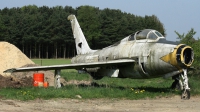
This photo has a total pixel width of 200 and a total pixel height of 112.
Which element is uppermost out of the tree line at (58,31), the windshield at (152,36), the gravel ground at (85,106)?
the tree line at (58,31)

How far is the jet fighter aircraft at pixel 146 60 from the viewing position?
1529cm

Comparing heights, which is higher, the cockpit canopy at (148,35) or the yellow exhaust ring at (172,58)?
the cockpit canopy at (148,35)

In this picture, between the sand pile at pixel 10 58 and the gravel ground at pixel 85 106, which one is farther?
the sand pile at pixel 10 58

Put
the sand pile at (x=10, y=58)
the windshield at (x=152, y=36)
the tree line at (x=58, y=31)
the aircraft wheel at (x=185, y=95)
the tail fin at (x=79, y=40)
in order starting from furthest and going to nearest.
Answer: the tree line at (x=58, y=31) → the sand pile at (x=10, y=58) → the tail fin at (x=79, y=40) → the windshield at (x=152, y=36) → the aircraft wheel at (x=185, y=95)

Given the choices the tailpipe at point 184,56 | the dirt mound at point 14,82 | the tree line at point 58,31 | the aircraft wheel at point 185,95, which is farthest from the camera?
the tree line at point 58,31

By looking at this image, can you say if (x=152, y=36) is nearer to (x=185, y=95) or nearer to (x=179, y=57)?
(x=179, y=57)

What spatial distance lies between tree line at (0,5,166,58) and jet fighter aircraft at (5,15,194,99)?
79679mm

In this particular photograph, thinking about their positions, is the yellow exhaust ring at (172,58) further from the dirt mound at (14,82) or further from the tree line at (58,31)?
the tree line at (58,31)

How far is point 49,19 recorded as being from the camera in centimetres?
11169

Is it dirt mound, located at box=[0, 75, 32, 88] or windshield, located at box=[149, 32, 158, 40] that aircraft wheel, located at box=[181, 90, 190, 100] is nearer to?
windshield, located at box=[149, 32, 158, 40]

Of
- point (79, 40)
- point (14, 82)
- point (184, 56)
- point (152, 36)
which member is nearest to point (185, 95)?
point (184, 56)

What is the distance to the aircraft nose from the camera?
14930mm

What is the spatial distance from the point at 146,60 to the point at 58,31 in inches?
3584

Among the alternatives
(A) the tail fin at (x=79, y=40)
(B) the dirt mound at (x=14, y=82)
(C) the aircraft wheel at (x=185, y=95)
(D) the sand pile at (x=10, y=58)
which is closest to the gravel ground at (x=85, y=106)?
(C) the aircraft wheel at (x=185, y=95)
